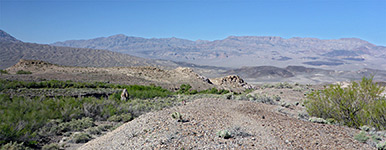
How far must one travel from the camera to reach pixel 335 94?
11.0 metres

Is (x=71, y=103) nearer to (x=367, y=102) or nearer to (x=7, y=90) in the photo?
(x=7, y=90)

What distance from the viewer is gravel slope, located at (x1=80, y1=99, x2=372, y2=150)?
6699 mm

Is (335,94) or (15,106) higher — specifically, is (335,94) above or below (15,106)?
above

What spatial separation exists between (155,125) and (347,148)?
4742 mm

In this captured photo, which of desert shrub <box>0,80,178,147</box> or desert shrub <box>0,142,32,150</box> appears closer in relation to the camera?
desert shrub <box>0,142,32,150</box>

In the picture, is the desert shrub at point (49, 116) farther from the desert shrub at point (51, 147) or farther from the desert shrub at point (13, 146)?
the desert shrub at point (51, 147)


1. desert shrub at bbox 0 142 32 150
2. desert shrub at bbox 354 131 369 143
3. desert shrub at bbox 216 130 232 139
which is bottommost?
desert shrub at bbox 0 142 32 150

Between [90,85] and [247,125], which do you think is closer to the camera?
[247,125]

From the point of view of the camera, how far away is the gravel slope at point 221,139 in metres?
6.70

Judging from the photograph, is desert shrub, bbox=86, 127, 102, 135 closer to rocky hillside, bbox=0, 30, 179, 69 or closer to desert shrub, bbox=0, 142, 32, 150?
desert shrub, bbox=0, 142, 32, 150

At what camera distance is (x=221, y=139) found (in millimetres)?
6902

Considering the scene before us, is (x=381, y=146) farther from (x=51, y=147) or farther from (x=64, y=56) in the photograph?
(x=64, y=56)

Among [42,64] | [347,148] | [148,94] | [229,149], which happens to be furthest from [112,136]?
[42,64]

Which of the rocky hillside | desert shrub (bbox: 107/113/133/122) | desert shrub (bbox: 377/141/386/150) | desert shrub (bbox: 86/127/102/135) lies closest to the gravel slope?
desert shrub (bbox: 377/141/386/150)
